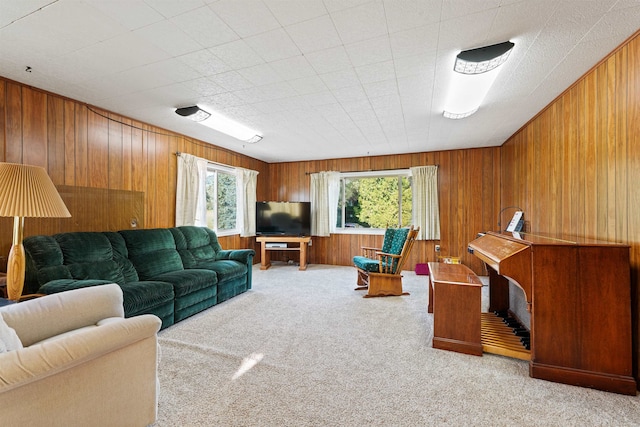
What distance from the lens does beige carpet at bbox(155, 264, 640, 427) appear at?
1.60 metres

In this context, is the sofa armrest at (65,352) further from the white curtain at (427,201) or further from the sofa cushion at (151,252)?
the white curtain at (427,201)

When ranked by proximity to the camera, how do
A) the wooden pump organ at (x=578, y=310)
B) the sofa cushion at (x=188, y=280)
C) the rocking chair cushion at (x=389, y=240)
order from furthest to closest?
the rocking chair cushion at (x=389, y=240) → the sofa cushion at (x=188, y=280) → the wooden pump organ at (x=578, y=310)

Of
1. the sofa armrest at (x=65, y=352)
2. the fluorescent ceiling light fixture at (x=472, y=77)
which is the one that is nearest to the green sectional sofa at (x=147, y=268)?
the sofa armrest at (x=65, y=352)

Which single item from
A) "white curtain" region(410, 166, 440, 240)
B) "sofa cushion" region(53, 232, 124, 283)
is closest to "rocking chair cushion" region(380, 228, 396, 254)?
"white curtain" region(410, 166, 440, 240)

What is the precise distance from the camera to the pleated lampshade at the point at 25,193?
66.7 inches

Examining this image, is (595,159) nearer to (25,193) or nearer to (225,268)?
(225,268)

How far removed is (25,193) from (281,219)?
4359mm

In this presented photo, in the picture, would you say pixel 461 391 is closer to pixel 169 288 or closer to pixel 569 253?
pixel 569 253

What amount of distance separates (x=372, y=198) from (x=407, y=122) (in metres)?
2.41

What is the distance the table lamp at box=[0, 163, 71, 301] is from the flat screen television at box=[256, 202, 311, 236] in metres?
4.05

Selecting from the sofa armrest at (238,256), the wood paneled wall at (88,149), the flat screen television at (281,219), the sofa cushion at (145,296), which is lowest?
the sofa cushion at (145,296)

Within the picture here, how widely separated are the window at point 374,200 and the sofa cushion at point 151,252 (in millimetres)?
3522

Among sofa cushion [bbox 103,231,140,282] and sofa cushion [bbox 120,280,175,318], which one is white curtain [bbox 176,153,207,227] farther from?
sofa cushion [bbox 120,280,175,318]

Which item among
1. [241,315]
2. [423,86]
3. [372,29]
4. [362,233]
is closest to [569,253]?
[423,86]
